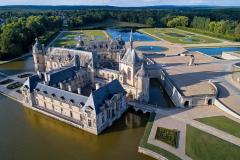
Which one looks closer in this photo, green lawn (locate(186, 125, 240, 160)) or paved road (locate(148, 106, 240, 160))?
green lawn (locate(186, 125, 240, 160))

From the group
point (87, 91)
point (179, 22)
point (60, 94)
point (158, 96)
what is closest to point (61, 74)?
point (60, 94)

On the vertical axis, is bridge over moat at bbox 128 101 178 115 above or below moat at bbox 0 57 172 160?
above

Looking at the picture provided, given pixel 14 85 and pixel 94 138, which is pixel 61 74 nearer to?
pixel 94 138

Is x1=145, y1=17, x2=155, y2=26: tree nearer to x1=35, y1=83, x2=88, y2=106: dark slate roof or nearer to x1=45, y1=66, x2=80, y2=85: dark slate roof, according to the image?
x1=45, y1=66, x2=80, y2=85: dark slate roof

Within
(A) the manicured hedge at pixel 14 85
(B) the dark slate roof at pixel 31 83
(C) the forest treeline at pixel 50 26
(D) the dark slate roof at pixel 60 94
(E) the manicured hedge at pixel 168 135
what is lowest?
(E) the manicured hedge at pixel 168 135

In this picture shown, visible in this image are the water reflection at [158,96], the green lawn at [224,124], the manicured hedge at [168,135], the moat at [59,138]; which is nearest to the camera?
the moat at [59,138]

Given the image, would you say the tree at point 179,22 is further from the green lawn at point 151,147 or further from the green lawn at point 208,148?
the green lawn at point 151,147

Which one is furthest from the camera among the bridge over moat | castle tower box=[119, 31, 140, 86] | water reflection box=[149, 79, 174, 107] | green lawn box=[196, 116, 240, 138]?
water reflection box=[149, 79, 174, 107]

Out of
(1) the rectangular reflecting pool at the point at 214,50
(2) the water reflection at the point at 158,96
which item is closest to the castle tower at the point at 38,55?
(2) the water reflection at the point at 158,96

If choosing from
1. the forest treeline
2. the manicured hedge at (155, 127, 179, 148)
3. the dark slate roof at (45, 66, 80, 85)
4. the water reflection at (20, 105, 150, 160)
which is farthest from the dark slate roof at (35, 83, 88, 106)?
the forest treeline
